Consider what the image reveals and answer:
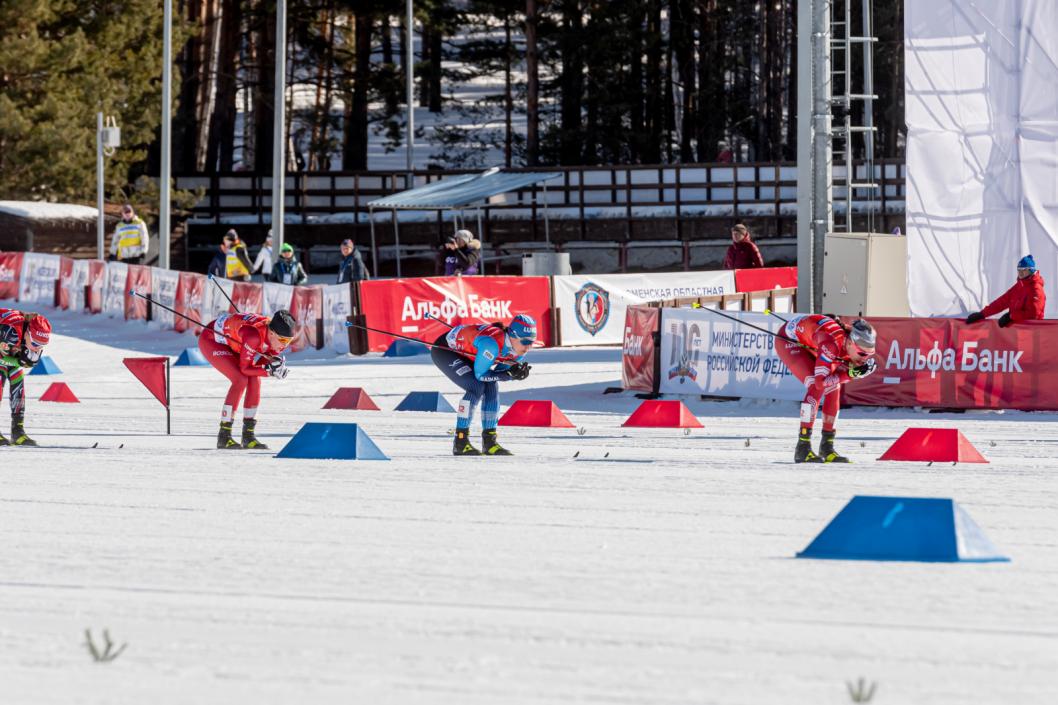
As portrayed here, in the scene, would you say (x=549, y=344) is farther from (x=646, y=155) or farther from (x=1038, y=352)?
(x=646, y=155)

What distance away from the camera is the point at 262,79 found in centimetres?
6347

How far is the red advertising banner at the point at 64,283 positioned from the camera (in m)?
37.1

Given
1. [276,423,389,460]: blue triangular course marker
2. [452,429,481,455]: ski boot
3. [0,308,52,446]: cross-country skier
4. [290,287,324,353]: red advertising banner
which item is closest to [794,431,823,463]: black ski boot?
[452,429,481,455]: ski boot

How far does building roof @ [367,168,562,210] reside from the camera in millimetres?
42656

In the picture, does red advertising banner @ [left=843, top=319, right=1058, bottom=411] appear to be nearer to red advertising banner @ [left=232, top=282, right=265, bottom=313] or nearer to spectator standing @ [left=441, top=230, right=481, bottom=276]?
spectator standing @ [left=441, top=230, right=481, bottom=276]

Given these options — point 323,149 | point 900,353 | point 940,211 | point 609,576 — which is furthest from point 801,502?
point 323,149

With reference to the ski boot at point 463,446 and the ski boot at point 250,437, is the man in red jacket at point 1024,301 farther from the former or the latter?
the ski boot at point 250,437

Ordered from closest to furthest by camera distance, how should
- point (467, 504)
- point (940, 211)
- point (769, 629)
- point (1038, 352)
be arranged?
point (769, 629) < point (467, 504) < point (1038, 352) < point (940, 211)

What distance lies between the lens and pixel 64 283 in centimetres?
3728

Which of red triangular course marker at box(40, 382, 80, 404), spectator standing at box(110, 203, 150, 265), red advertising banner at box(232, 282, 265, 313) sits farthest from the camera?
spectator standing at box(110, 203, 150, 265)

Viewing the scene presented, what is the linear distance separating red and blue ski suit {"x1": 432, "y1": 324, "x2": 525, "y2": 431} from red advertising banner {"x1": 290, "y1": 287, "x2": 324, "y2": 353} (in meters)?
12.7

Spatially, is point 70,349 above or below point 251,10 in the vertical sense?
below

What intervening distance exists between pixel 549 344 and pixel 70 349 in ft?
26.2

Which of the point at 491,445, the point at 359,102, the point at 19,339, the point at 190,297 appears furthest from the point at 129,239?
the point at 359,102
